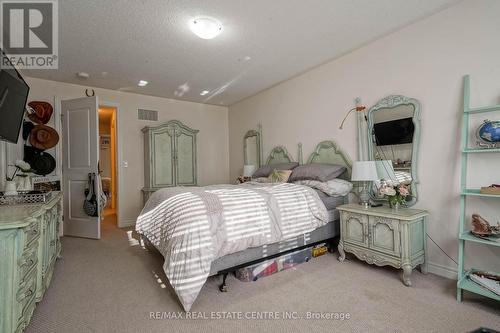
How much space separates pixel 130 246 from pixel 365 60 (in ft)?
13.1

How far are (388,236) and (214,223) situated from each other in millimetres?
1644

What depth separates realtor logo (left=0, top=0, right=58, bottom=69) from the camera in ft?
7.34

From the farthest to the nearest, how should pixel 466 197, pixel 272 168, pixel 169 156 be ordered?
pixel 169 156 → pixel 272 168 → pixel 466 197

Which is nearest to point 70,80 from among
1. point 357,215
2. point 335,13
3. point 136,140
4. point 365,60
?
point 136,140

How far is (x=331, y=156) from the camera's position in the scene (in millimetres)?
3506

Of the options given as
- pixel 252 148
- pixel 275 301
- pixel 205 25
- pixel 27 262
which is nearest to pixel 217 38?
pixel 205 25

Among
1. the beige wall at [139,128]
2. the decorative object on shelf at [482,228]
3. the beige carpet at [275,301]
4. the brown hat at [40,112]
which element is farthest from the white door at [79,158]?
the decorative object on shelf at [482,228]

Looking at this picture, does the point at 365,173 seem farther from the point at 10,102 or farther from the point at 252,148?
the point at 10,102

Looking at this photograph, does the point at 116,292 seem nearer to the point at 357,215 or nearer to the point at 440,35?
the point at 357,215

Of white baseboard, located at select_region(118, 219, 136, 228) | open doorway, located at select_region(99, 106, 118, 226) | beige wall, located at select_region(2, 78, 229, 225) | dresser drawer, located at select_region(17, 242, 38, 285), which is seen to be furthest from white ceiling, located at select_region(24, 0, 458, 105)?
open doorway, located at select_region(99, 106, 118, 226)

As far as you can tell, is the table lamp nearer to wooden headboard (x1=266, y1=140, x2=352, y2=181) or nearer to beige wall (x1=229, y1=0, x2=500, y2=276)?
beige wall (x1=229, y1=0, x2=500, y2=276)

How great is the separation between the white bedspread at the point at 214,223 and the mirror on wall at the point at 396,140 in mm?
857

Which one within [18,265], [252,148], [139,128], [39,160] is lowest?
[18,265]

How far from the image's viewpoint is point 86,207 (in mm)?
3799
